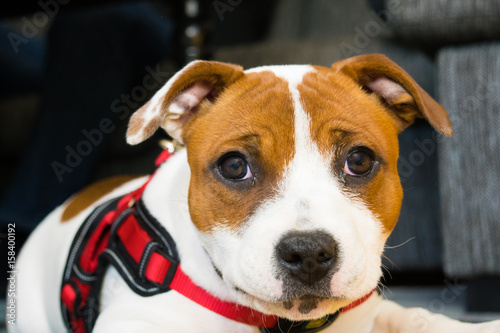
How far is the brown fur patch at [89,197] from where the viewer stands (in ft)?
6.01

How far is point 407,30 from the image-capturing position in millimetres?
2340

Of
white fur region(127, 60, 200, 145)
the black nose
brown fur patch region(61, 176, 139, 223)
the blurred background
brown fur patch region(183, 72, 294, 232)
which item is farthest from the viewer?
the blurred background

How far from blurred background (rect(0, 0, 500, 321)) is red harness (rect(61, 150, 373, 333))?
80cm

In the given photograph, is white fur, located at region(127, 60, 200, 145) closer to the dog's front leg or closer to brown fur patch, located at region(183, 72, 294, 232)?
brown fur patch, located at region(183, 72, 294, 232)

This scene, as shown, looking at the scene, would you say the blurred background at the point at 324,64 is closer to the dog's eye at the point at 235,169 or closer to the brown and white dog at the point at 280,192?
the brown and white dog at the point at 280,192

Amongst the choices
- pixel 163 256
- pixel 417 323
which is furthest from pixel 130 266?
pixel 417 323

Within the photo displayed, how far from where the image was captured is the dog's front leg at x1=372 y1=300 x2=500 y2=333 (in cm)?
137

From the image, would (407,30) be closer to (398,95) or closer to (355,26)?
(398,95)

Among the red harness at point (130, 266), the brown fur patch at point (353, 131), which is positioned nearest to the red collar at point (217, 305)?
A: the red harness at point (130, 266)

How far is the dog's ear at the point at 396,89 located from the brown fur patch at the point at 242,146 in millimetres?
233

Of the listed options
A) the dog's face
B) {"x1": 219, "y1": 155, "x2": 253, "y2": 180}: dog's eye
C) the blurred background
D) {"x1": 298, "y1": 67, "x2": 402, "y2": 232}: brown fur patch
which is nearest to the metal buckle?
the dog's face

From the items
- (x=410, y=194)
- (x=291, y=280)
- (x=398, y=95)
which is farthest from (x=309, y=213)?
(x=410, y=194)

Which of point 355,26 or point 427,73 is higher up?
point 427,73

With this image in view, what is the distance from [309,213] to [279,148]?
7.9 inches
